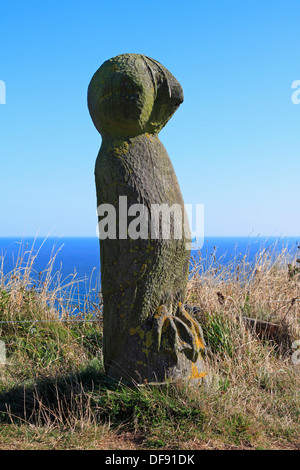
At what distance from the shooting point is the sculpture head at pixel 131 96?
135 inches

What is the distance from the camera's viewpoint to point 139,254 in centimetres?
338

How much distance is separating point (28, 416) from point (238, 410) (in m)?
1.66

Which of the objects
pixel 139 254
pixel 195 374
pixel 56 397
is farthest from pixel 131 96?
pixel 56 397

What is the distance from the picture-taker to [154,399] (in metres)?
3.20

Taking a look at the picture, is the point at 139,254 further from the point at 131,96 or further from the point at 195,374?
the point at 131,96

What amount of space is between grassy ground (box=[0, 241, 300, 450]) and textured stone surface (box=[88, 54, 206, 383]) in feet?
0.78

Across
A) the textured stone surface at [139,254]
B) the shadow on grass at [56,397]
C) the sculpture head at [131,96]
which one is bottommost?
the shadow on grass at [56,397]

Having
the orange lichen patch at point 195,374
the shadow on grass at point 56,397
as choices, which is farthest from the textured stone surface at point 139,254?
the shadow on grass at point 56,397

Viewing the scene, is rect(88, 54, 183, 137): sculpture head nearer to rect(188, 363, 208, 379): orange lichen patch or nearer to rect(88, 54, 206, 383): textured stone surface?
rect(88, 54, 206, 383): textured stone surface

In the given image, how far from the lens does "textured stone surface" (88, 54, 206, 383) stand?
3.37 m

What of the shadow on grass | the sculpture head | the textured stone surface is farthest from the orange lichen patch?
the sculpture head

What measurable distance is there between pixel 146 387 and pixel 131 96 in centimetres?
222

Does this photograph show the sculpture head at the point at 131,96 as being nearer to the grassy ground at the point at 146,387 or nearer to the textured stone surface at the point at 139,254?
the textured stone surface at the point at 139,254

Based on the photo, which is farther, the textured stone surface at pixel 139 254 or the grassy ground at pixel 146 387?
the textured stone surface at pixel 139 254
